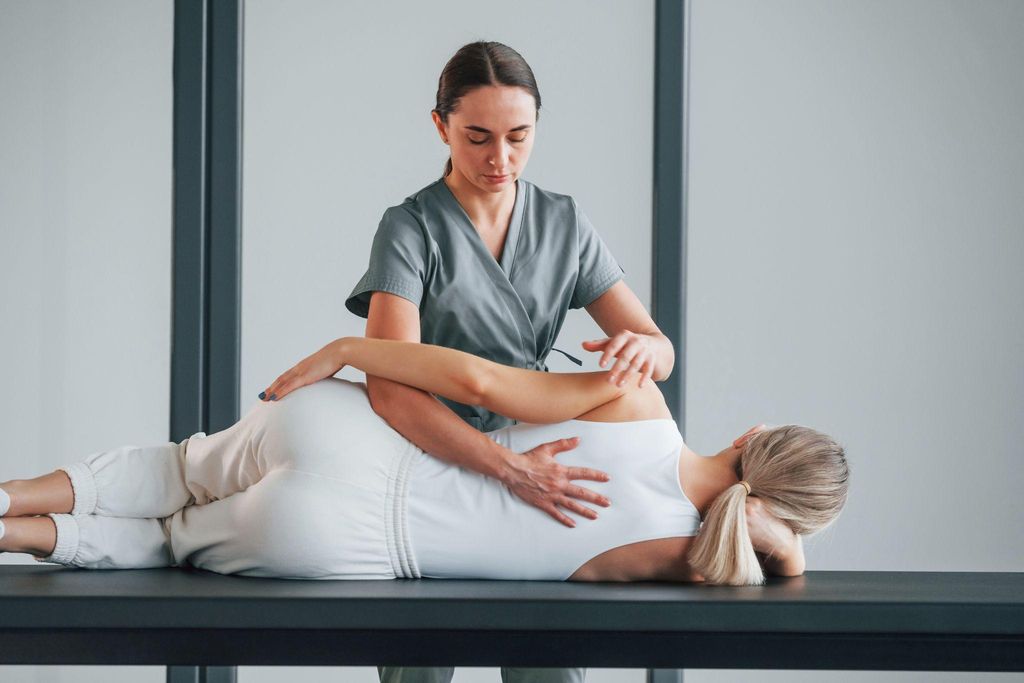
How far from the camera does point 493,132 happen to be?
160 cm

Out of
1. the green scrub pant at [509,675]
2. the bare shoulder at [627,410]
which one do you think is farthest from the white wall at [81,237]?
the bare shoulder at [627,410]

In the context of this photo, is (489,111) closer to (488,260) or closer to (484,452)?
(488,260)

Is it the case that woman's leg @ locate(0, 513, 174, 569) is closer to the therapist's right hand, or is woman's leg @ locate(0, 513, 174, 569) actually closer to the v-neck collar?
the therapist's right hand

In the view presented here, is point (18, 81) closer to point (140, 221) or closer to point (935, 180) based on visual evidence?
point (140, 221)

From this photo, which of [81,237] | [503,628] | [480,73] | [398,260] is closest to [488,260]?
[398,260]

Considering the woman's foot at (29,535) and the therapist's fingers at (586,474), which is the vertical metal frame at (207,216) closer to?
the woman's foot at (29,535)

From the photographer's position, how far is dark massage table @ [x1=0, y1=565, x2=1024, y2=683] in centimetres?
122

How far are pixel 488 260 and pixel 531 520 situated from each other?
488mm

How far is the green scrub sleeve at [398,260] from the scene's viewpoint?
63.8 inches

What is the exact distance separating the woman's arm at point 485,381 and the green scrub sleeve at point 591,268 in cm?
38

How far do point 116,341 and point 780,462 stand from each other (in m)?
1.63

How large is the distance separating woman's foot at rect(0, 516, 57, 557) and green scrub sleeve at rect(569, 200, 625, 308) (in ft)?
3.10

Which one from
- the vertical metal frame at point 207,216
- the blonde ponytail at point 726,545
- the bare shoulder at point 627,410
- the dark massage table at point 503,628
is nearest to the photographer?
the dark massage table at point 503,628

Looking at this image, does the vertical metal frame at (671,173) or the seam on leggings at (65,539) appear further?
the vertical metal frame at (671,173)
